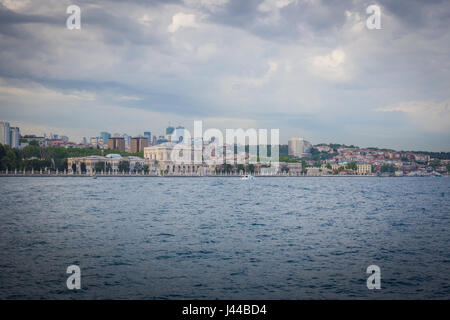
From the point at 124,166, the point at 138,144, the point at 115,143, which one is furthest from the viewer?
the point at 138,144

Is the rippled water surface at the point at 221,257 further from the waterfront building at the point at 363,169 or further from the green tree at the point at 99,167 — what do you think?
the waterfront building at the point at 363,169

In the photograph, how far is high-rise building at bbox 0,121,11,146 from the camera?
3895 inches

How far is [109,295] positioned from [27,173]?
302 ft

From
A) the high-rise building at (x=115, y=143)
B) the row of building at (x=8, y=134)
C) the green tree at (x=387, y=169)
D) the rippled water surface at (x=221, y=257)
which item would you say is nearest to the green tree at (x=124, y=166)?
the row of building at (x=8, y=134)

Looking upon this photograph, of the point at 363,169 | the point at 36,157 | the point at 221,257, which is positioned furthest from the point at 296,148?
the point at 221,257

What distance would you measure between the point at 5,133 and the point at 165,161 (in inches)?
1613

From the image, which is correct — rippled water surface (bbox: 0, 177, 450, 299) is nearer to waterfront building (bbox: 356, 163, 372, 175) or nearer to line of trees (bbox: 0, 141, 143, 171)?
line of trees (bbox: 0, 141, 143, 171)

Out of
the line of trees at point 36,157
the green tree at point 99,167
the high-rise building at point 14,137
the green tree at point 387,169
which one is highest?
the high-rise building at point 14,137

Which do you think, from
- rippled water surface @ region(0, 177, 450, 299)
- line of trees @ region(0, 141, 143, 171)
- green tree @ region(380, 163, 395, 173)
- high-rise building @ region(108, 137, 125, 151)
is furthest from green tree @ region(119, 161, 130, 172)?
green tree @ region(380, 163, 395, 173)

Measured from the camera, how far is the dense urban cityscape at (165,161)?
100 metres

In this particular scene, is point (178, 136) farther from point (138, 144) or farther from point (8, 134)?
point (8, 134)

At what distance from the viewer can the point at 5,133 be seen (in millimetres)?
102875
